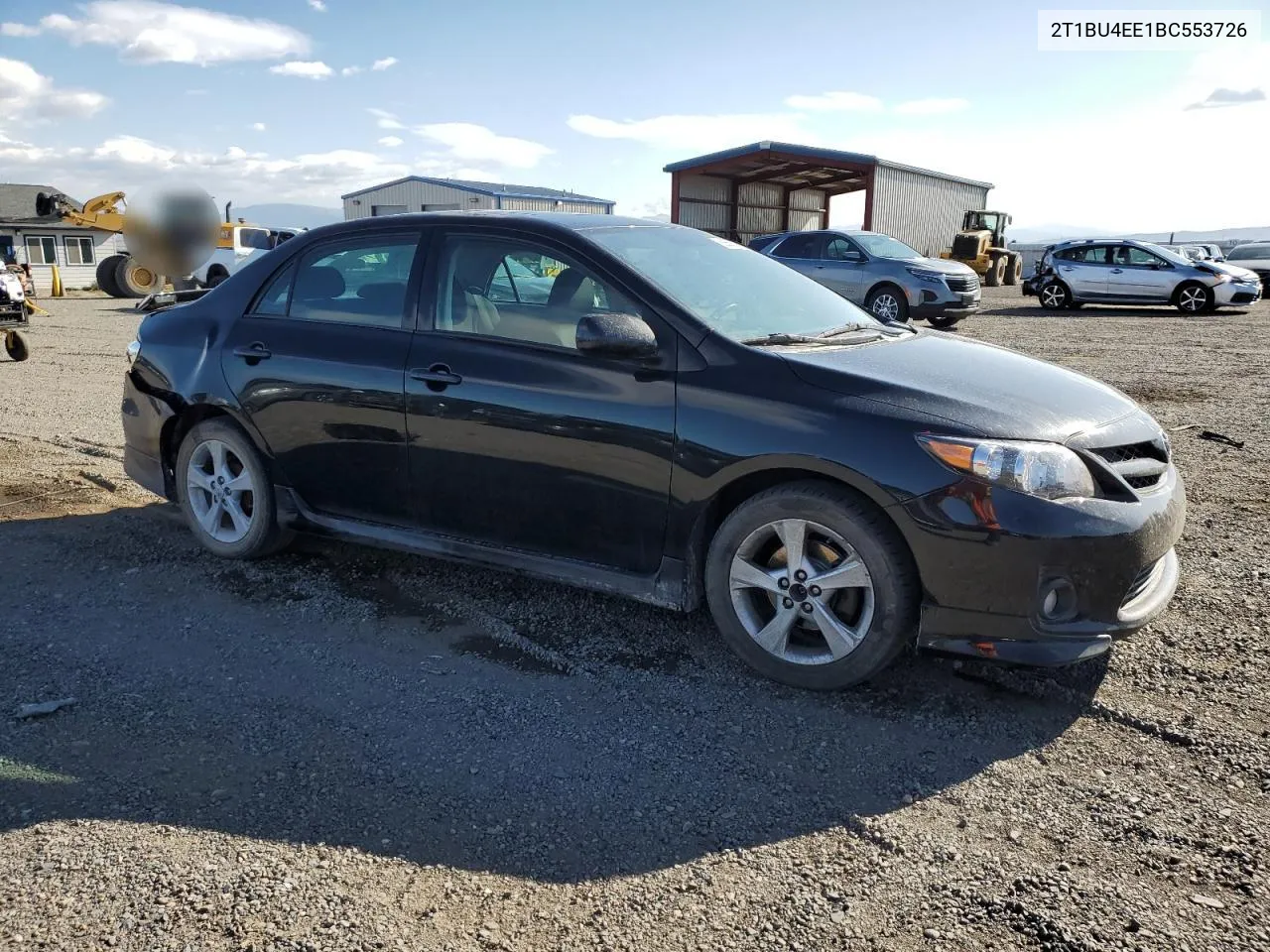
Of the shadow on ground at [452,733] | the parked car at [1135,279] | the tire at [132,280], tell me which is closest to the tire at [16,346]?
the shadow on ground at [452,733]

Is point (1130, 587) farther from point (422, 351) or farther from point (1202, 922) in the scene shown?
point (422, 351)

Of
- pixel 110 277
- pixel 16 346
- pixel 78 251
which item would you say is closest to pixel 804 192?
pixel 110 277

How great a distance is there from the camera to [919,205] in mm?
40875

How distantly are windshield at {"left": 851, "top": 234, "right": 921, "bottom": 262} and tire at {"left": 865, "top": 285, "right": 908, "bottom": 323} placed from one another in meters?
0.61

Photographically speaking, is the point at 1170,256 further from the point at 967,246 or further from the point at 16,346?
the point at 16,346

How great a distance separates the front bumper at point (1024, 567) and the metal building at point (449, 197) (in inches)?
1534

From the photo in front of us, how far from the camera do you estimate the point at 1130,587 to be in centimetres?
331

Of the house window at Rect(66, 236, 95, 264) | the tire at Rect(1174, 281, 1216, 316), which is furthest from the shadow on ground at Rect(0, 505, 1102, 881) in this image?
the house window at Rect(66, 236, 95, 264)

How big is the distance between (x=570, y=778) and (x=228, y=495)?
2797mm

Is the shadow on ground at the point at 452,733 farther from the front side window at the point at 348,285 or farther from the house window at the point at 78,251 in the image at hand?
the house window at the point at 78,251

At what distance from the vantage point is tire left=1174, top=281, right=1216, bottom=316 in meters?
20.6

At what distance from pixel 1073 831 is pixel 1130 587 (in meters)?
0.96

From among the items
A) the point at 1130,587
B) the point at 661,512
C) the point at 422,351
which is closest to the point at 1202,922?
the point at 1130,587

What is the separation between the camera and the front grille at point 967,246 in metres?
34.8
